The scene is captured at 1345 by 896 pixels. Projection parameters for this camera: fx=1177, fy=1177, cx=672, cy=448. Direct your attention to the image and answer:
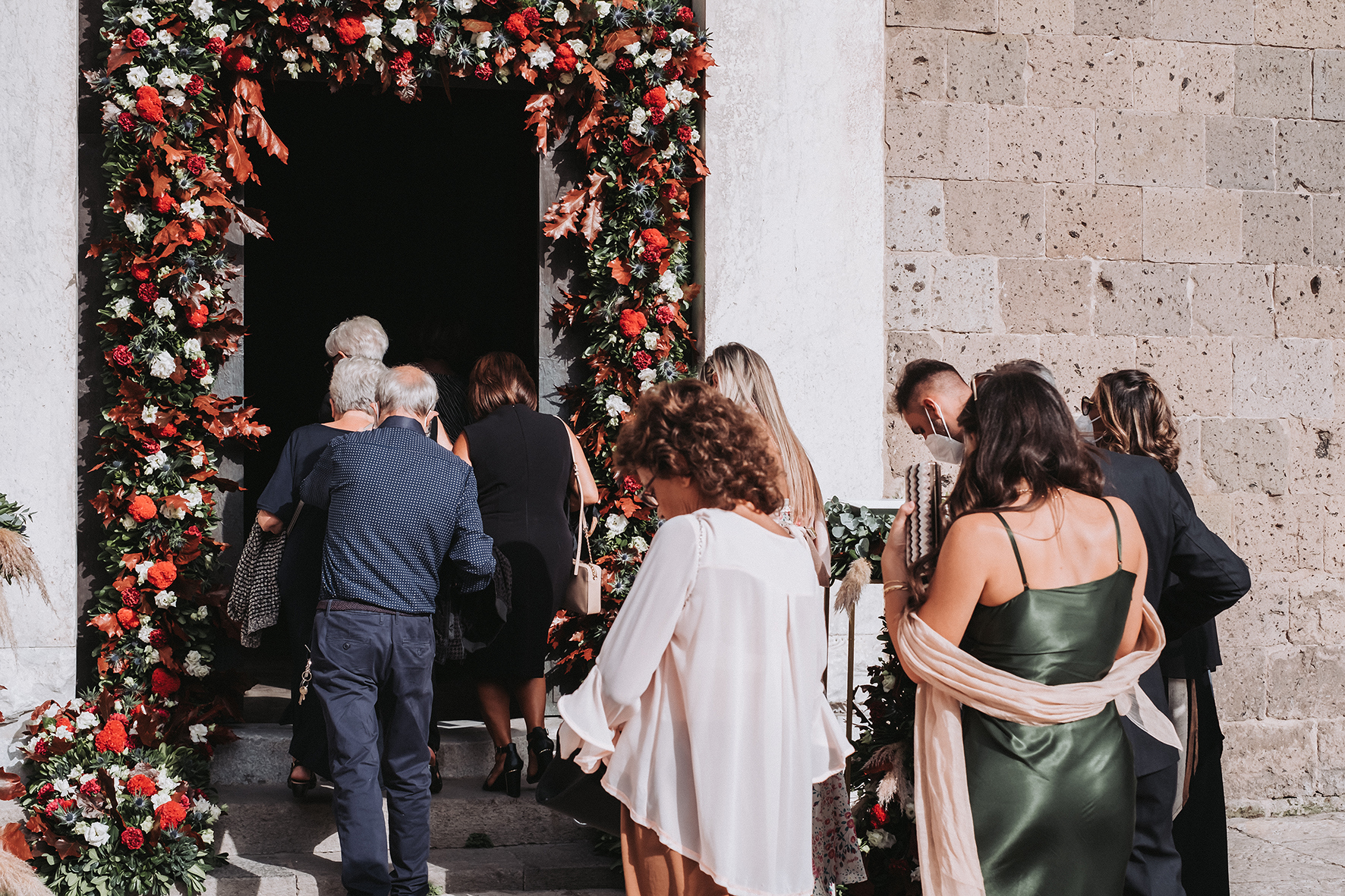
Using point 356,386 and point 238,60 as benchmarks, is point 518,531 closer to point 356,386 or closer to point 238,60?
point 356,386

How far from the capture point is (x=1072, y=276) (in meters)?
5.51

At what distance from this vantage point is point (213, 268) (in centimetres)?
473

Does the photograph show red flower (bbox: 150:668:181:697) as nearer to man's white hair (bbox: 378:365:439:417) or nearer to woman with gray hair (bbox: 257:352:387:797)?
woman with gray hair (bbox: 257:352:387:797)

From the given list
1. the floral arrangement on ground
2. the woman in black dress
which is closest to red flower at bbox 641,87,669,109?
the floral arrangement on ground

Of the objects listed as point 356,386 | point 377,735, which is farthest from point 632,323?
point 377,735

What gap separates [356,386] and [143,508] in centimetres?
105

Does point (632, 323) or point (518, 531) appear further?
point (632, 323)

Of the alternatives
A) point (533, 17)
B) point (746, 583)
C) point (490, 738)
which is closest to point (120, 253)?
point (533, 17)

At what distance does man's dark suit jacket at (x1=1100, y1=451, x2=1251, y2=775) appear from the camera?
3246 mm

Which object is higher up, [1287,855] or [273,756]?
[273,756]

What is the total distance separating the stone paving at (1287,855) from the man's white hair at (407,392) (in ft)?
11.7

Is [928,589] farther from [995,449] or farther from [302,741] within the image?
[302,741]

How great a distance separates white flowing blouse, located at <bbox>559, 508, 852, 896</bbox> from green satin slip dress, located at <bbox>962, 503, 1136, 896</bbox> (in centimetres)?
43

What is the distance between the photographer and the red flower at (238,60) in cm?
470
